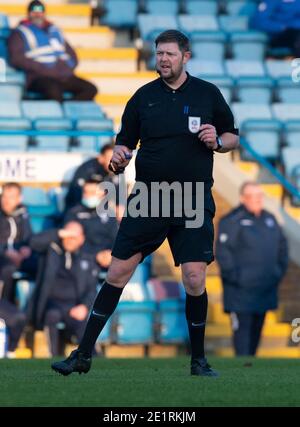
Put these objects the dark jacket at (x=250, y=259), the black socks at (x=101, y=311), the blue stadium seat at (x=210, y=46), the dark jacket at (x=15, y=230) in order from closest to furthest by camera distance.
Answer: the black socks at (x=101, y=311) → the dark jacket at (x=15, y=230) → the dark jacket at (x=250, y=259) → the blue stadium seat at (x=210, y=46)

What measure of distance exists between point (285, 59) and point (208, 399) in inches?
422

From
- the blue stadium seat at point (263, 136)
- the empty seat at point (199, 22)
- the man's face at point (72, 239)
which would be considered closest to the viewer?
the man's face at point (72, 239)

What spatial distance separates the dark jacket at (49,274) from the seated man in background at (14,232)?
255 mm

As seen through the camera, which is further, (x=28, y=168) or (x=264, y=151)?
(x=264, y=151)

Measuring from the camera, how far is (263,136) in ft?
49.4

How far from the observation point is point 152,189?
8.12 meters

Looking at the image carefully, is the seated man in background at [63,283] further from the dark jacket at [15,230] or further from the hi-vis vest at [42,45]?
the hi-vis vest at [42,45]

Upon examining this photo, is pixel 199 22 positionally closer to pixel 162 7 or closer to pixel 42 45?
pixel 162 7

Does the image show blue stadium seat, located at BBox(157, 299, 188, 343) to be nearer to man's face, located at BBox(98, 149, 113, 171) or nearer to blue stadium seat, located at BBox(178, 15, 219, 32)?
man's face, located at BBox(98, 149, 113, 171)

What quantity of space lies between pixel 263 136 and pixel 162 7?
3336 millimetres

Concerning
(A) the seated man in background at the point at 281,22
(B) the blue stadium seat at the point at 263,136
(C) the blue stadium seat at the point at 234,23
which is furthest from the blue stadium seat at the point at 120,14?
(B) the blue stadium seat at the point at 263,136

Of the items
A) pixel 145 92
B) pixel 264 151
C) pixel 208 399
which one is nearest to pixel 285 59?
pixel 264 151

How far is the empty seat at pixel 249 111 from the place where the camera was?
50.5 ft
